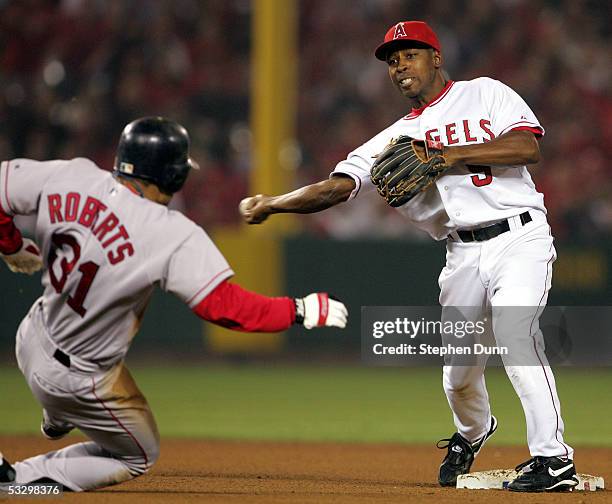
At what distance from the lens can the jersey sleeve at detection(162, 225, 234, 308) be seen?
401 centimetres

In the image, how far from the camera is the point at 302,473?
562 cm

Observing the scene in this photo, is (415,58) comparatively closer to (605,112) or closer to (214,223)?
(214,223)

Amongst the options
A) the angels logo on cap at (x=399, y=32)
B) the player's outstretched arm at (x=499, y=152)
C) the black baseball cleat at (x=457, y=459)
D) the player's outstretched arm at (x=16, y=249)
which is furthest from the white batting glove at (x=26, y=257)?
the black baseball cleat at (x=457, y=459)

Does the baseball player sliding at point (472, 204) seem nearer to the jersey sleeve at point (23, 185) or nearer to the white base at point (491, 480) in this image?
the white base at point (491, 480)

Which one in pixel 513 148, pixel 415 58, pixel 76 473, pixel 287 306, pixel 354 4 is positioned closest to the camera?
pixel 287 306

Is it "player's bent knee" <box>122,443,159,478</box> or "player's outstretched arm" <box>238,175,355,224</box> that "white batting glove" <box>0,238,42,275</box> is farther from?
"player's outstretched arm" <box>238,175,355,224</box>

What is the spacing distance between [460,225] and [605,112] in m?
8.94

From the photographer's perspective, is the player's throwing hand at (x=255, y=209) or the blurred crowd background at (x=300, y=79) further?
the blurred crowd background at (x=300, y=79)

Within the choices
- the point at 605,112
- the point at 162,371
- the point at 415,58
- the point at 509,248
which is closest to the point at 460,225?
the point at 509,248

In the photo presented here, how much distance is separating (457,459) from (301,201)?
4.97 feet

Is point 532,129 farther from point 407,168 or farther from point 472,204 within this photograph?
point 407,168

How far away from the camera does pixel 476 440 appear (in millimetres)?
5434

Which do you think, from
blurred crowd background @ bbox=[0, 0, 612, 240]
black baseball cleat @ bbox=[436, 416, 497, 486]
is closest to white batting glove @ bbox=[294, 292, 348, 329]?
black baseball cleat @ bbox=[436, 416, 497, 486]

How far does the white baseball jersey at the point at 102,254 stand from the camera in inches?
160
